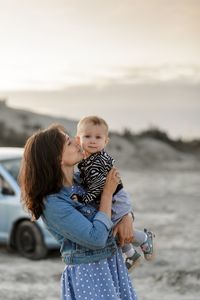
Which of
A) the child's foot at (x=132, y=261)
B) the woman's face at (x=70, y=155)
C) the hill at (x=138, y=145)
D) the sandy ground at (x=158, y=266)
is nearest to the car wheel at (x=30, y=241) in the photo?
the sandy ground at (x=158, y=266)

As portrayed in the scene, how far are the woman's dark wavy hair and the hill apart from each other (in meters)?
23.7

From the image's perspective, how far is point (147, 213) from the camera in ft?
50.9

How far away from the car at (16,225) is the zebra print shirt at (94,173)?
6517mm

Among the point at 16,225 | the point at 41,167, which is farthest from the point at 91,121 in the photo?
the point at 16,225

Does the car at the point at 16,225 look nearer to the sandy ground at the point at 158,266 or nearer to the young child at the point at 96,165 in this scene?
the sandy ground at the point at 158,266

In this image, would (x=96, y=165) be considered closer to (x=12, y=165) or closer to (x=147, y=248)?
(x=147, y=248)

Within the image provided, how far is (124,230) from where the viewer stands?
3.98m

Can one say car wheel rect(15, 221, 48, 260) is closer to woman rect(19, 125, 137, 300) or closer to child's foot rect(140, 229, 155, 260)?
child's foot rect(140, 229, 155, 260)

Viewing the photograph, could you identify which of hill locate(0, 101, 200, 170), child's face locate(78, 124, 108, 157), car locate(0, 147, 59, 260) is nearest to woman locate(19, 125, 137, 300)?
child's face locate(78, 124, 108, 157)

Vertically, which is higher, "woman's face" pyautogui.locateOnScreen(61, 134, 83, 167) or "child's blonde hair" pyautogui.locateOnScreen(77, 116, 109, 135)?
"child's blonde hair" pyautogui.locateOnScreen(77, 116, 109, 135)

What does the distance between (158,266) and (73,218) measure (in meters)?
6.39

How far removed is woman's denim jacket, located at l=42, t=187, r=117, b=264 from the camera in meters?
3.82

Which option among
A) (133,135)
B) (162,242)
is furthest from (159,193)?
(133,135)

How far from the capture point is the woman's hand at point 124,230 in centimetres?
398
